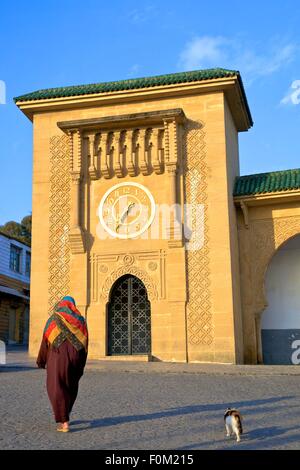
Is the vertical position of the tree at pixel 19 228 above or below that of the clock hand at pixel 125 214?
above

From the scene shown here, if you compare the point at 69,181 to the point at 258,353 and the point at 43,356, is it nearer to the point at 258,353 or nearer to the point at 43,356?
the point at 258,353

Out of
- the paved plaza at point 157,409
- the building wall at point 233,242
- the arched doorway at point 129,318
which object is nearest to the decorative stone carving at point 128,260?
the arched doorway at point 129,318

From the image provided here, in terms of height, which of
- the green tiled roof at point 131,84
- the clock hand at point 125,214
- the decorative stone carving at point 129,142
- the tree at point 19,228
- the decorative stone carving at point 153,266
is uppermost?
the tree at point 19,228

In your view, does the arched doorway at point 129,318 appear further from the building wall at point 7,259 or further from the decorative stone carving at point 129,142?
the building wall at point 7,259

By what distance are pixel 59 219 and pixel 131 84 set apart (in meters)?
4.34

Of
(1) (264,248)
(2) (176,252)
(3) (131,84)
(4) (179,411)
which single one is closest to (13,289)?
(3) (131,84)

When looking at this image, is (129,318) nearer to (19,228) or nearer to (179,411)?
(179,411)

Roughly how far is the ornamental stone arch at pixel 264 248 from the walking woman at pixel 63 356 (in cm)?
1057

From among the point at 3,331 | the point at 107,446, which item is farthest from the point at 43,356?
the point at 3,331

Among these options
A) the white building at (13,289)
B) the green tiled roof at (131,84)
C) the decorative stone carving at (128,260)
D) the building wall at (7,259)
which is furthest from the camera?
the building wall at (7,259)

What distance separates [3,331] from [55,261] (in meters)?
14.0

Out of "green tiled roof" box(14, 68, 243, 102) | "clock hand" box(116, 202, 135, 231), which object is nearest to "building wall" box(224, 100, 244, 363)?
"green tiled roof" box(14, 68, 243, 102)

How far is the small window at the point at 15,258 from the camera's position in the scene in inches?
1246

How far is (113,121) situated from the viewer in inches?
660
